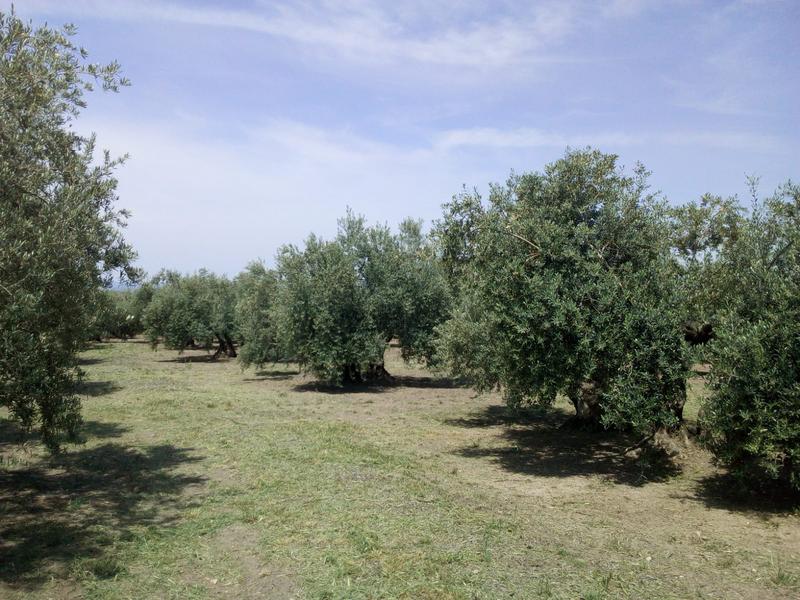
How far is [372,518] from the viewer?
9.34m

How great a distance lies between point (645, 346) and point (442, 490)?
193 inches

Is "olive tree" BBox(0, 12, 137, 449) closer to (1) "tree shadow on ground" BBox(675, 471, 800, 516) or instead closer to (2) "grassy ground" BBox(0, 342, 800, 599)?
(2) "grassy ground" BBox(0, 342, 800, 599)

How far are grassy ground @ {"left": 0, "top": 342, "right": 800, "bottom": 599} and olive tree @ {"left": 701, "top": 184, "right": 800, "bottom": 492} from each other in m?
1.25

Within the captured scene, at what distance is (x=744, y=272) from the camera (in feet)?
34.4

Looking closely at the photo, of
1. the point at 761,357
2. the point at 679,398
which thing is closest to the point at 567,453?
the point at 679,398

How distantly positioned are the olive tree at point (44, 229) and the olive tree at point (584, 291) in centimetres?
790

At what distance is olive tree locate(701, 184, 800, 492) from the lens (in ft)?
29.4

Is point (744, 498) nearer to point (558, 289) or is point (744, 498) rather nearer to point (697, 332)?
point (697, 332)

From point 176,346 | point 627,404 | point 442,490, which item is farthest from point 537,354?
point 176,346

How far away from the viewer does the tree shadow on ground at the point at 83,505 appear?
25.3 feet

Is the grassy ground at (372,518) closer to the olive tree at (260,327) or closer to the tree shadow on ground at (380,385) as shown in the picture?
the tree shadow on ground at (380,385)

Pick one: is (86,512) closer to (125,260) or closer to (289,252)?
(125,260)

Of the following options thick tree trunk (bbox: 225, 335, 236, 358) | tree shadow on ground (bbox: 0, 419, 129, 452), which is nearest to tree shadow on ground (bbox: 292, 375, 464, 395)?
tree shadow on ground (bbox: 0, 419, 129, 452)

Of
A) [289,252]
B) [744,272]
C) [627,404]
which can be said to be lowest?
[627,404]
